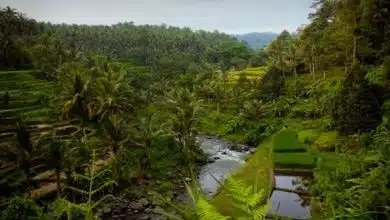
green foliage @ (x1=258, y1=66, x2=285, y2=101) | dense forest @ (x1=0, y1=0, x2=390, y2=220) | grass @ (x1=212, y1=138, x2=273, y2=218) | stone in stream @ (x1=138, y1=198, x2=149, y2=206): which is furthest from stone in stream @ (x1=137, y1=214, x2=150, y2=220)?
green foliage @ (x1=258, y1=66, x2=285, y2=101)

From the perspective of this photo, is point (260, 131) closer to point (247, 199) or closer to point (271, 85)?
point (271, 85)

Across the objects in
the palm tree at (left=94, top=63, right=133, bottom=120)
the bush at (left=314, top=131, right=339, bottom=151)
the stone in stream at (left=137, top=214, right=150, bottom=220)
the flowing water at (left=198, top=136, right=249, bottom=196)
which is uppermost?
the palm tree at (left=94, top=63, right=133, bottom=120)

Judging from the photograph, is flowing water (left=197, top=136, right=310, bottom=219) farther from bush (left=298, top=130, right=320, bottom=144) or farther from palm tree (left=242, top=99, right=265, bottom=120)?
bush (left=298, top=130, right=320, bottom=144)

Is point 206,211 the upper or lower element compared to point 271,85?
upper

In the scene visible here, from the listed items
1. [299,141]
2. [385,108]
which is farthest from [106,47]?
[385,108]

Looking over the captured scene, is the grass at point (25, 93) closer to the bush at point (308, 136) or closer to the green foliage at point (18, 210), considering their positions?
the green foliage at point (18, 210)

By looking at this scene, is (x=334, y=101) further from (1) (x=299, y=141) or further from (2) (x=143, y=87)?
(2) (x=143, y=87)

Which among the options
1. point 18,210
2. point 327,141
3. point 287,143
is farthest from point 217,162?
point 18,210
